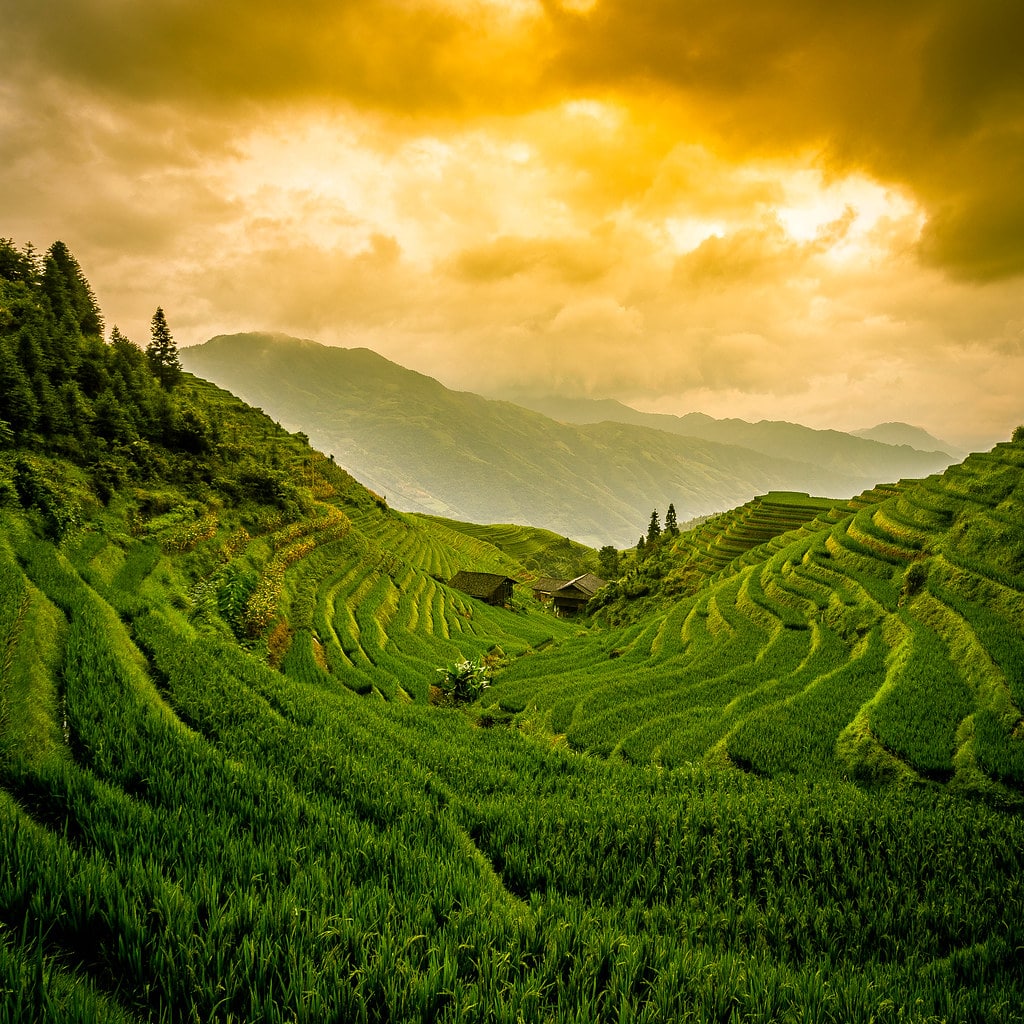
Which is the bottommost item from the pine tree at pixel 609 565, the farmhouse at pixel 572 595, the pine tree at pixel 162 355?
the farmhouse at pixel 572 595

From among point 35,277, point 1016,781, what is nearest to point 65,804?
point 1016,781

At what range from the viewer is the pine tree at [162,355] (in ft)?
144

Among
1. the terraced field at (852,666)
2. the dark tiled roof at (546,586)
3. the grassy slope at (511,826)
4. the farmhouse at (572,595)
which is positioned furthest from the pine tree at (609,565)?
the grassy slope at (511,826)

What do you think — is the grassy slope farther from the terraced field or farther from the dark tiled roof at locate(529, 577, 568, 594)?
the dark tiled roof at locate(529, 577, 568, 594)

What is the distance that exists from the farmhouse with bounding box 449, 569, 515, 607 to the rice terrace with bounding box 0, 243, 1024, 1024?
1319 inches

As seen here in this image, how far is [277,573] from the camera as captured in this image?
94.8 ft

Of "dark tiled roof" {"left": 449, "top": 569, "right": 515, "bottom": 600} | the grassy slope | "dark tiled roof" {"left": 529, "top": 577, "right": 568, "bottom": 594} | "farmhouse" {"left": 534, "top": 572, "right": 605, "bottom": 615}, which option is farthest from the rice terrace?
"dark tiled roof" {"left": 529, "top": 577, "right": 568, "bottom": 594}

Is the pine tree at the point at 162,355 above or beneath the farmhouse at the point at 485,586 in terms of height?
above

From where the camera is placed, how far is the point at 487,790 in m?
9.44

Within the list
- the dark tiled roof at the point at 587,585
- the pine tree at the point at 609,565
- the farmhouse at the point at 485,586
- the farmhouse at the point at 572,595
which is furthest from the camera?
the pine tree at the point at 609,565

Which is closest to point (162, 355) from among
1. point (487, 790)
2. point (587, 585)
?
point (487, 790)

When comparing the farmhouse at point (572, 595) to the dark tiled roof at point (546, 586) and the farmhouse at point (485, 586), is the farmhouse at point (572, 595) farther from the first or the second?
the farmhouse at point (485, 586)

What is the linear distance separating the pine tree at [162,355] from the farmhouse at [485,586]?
36.7m

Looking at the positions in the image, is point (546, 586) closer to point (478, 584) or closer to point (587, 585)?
point (587, 585)
